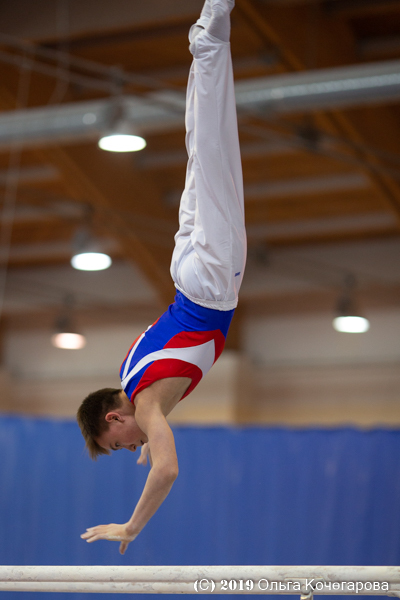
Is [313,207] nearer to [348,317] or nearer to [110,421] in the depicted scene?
[348,317]

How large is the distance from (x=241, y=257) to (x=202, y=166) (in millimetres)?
323

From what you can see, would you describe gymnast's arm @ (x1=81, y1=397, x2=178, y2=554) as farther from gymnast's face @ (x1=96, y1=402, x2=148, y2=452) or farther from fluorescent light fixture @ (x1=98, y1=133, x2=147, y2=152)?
fluorescent light fixture @ (x1=98, y1=133, x2=147, y2=152)

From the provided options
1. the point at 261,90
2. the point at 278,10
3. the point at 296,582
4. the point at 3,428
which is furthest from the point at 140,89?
the point at 296,582

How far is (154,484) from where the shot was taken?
2.30 m

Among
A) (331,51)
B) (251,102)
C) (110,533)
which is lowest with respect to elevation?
(110,533)

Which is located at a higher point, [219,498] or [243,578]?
[219,498]

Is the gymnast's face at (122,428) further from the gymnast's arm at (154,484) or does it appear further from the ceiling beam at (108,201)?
the ceiling beam at (108,201)

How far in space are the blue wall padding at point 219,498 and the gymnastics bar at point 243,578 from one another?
2586 mm

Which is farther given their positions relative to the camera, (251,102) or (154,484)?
(251,102)

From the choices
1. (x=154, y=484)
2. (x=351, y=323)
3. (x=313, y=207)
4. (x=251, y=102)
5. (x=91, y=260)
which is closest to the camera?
(x=154, y=484)

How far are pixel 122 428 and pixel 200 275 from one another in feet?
1.86

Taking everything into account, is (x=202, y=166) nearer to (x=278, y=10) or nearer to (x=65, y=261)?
(x=278, y=10)

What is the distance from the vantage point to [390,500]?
4938 mm

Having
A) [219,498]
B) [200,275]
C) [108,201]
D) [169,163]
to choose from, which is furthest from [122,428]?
[169,163]
